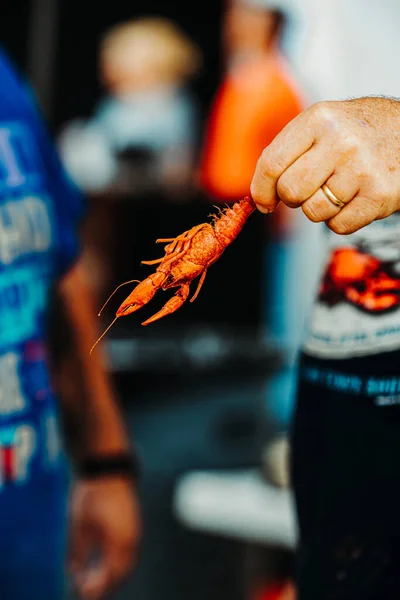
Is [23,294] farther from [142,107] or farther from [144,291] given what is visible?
[142,107]

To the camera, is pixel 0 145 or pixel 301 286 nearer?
pixel 0 145

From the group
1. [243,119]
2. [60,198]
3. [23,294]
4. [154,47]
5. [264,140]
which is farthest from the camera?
[154,47]

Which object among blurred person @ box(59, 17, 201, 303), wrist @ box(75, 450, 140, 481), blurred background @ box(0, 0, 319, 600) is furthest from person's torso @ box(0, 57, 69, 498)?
blurred person @ box(59, 17, 201, 303)

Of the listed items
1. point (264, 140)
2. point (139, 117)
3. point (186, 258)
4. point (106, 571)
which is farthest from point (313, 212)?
point (139, 117)

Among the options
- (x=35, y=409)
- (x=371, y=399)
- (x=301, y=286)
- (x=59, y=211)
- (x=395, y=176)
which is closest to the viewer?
(x=395, y=176)

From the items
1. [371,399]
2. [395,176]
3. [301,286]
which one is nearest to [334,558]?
[371,399]

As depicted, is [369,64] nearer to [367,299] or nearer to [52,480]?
[367,299]

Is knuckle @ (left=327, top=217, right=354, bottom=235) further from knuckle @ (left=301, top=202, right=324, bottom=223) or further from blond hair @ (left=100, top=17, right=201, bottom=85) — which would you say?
blond hair @ (left=100, top=17, right=201, bottom=85)

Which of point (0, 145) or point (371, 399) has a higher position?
point (0, 145)
